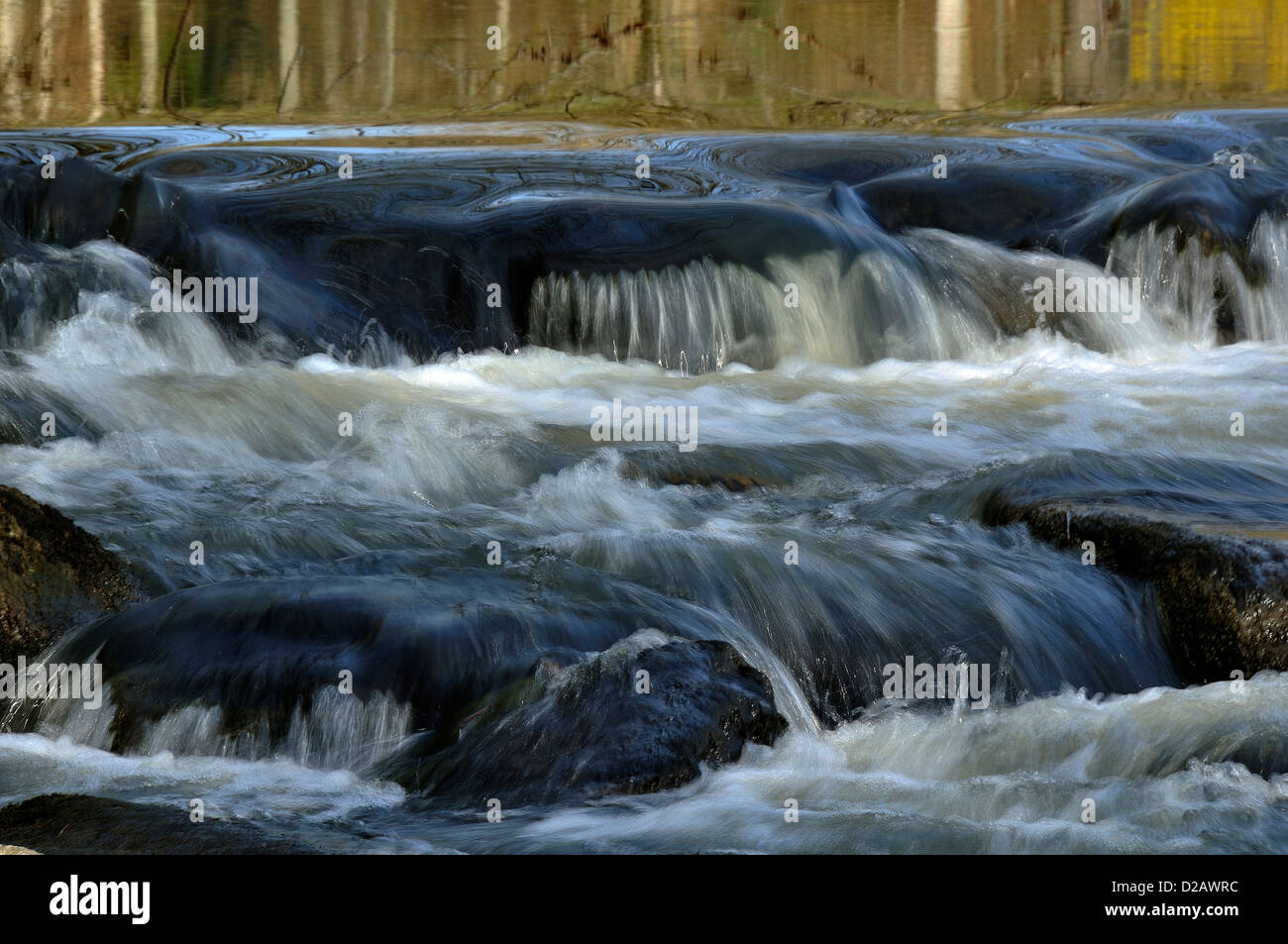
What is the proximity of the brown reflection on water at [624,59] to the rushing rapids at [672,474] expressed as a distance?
2.16 m

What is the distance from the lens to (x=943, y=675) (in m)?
4.73

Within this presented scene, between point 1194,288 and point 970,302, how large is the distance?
1.42m

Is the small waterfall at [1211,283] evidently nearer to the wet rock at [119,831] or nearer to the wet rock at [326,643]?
the wet rock at [326,643]

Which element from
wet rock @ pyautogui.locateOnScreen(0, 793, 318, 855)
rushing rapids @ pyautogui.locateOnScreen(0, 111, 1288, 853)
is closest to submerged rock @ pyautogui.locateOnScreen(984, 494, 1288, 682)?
rushing rapids @ pyautogui.locateOnScreen(0, 111, 1288, 853)

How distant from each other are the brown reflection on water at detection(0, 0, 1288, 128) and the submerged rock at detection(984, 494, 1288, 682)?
881cm

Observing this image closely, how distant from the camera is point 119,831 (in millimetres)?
3424

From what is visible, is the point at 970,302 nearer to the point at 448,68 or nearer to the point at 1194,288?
the point at 1194,288

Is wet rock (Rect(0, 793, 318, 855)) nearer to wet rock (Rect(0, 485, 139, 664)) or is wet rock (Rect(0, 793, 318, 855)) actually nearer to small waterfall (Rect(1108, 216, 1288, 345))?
wet rock (Rect(0, 485, 139, 664))

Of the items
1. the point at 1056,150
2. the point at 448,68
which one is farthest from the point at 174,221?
the point at 448,68

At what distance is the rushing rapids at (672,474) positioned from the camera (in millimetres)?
3963

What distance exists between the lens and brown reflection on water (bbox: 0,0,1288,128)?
1397 centimetres

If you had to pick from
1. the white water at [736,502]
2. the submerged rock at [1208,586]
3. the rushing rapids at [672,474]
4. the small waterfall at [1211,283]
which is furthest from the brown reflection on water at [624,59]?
the submerged rock at [1208,586]

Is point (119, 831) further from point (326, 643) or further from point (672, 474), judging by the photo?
point (672, 474)

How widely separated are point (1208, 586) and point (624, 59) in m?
12.4
